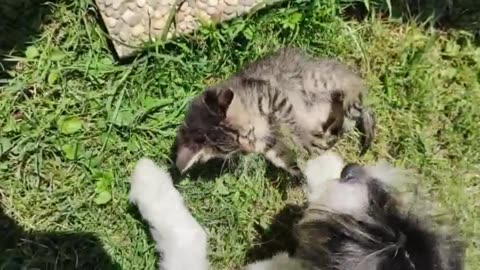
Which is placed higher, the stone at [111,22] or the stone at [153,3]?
the stone at [153,3]

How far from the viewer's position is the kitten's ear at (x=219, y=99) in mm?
3289

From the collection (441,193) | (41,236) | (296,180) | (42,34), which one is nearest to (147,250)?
(41,236)

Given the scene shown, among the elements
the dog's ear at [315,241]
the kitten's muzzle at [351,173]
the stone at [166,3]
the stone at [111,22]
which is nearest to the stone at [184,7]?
the stone at [166,3]

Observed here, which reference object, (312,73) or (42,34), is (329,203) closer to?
(312,73)

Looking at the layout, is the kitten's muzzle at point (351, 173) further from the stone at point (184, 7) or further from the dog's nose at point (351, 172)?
the stone at point (184, 7)

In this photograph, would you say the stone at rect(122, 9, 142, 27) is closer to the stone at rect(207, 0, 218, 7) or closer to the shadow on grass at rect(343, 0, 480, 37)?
the stone at rect(207, 0, 218, 7)

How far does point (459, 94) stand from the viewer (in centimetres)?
390

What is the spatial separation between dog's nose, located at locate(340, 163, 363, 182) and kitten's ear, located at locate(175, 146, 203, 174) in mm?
497

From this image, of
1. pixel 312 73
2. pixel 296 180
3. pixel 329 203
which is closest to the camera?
pixel 329 203

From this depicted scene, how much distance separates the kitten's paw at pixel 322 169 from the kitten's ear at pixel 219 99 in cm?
46

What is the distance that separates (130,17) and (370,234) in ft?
4.13

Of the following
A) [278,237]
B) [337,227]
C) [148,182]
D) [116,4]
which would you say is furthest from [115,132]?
[337,227]

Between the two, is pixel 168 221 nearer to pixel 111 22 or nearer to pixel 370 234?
pixel 111 22

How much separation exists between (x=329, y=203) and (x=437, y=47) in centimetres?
107
